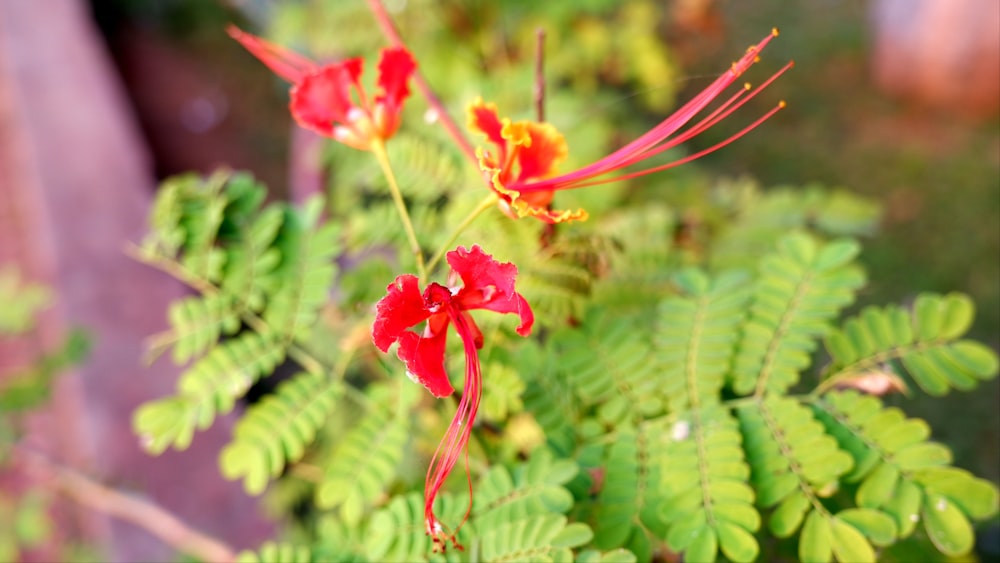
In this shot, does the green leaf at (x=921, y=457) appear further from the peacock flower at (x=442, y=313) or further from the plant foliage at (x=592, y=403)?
the peacock flower at (x=442, y=313)

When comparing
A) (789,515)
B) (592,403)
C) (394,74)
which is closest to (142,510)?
(592,403)

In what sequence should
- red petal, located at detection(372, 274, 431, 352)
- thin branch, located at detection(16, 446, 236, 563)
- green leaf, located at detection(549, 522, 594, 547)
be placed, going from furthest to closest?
1. thin branch, located at detection(16, 446, 236, 563)
2. green leaf, located at detection(549, 522, 594, 547)
3. red petal, located at detection(372, 274, 431, 352)

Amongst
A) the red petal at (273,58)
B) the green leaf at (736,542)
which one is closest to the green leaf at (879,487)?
the green leaf at (736,542)

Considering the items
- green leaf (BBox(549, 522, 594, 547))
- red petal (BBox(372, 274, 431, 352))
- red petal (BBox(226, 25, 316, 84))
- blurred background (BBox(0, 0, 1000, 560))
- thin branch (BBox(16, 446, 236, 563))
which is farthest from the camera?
blurred background (BBox(0, 0, 1000, 560))

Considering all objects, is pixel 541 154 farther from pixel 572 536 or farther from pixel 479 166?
pixel 572 536

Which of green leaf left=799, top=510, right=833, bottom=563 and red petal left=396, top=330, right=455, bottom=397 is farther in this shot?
green leaf left=799, top=510, right=833, bottom=563

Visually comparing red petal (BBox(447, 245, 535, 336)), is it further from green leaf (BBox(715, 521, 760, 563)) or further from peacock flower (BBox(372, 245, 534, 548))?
green leaf (BBox(715, 521, 760, 563))

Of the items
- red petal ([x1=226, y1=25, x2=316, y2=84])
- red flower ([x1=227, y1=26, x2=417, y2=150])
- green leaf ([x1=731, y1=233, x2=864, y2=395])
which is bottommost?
green leaf ([x1=731, y1=233, x2=864, y2=395])

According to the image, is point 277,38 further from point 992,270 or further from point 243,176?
point 992,270

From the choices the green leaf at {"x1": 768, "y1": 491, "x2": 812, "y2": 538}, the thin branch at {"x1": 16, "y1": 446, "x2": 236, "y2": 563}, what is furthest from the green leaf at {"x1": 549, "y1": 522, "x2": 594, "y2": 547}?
the thin branch at {"x1": 16, "y1": 446, "x2": 236, "y2": 563}
